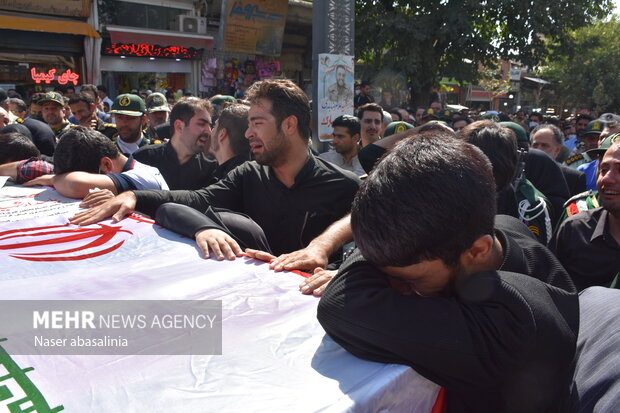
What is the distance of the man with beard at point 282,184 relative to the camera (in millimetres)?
2453

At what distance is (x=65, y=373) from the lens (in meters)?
1.03

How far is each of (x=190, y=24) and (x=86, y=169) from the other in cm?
1229

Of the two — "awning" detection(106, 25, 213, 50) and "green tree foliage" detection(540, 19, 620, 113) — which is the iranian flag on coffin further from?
"green tree foliage" detection(540, 19, 620, 113)

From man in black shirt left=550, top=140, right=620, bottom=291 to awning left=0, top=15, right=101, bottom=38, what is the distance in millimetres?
11393

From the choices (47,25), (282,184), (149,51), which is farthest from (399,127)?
(149,51)

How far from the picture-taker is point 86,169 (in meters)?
2.37

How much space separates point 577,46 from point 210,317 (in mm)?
18305

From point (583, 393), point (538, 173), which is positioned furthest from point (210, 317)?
point (538, 173)

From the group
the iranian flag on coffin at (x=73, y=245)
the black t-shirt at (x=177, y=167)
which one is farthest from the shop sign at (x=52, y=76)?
the iranian flag on coffin at (x=73, y=245)

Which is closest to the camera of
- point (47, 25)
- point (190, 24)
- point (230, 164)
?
point (230, 164)

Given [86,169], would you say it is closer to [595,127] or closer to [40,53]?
[595,127]

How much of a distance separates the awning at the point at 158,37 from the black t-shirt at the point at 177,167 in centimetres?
939

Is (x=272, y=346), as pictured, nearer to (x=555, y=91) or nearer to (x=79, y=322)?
(x=79, y=322)

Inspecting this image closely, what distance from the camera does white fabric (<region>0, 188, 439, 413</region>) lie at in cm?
98
